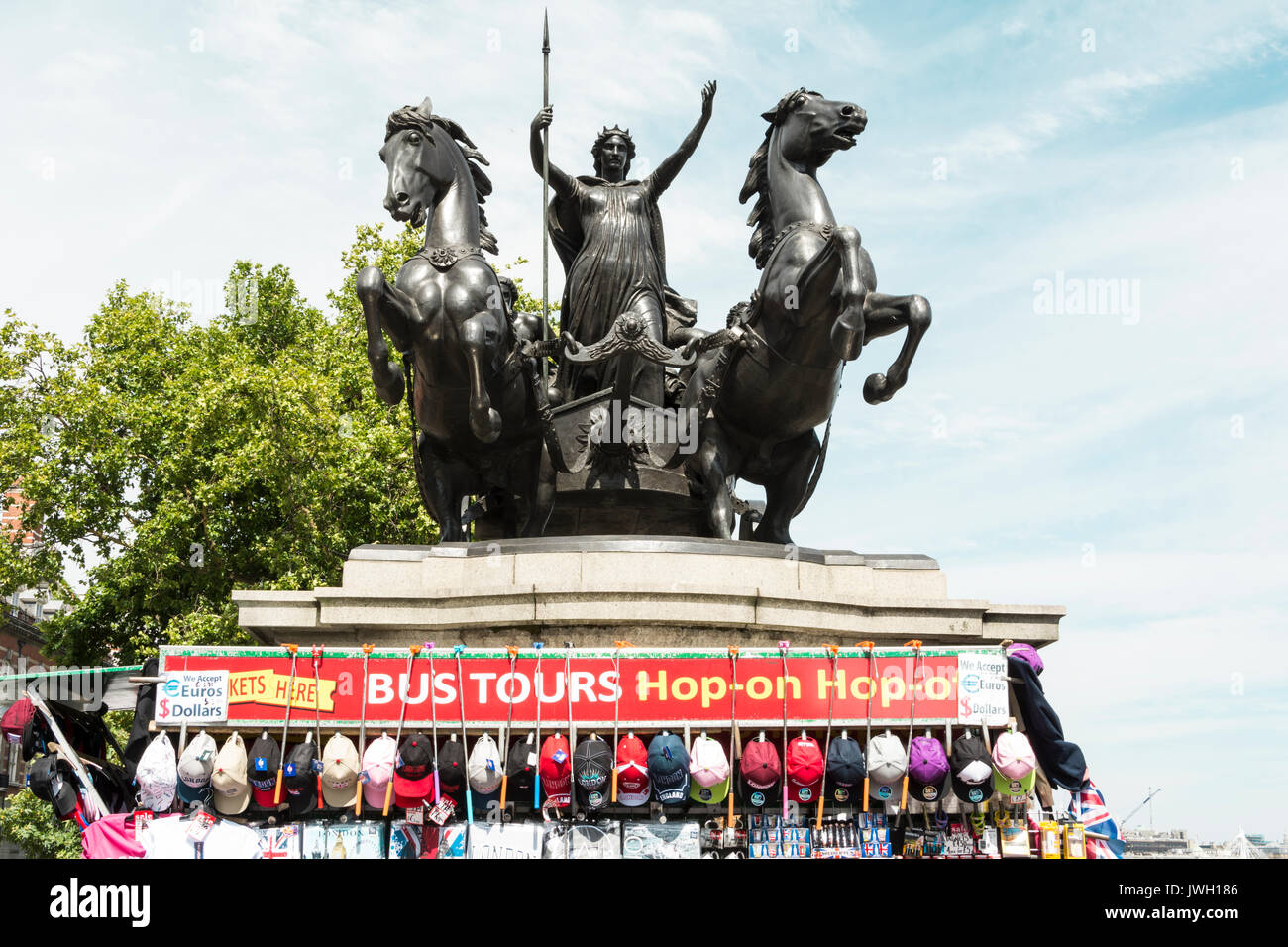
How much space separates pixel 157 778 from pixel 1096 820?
5.99 metres

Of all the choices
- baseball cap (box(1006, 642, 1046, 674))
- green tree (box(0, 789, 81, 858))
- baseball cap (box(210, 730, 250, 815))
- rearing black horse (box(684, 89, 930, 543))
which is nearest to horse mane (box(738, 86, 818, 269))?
rearing black horse (box(684, 89, 930, 543))

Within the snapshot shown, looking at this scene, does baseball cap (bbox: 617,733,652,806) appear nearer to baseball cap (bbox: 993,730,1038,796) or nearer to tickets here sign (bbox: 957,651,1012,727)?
tickets here sign (bbox: 957,651,1012,727)

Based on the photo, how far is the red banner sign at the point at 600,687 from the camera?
8641 millimetres

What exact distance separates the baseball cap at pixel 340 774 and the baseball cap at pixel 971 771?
3610mm

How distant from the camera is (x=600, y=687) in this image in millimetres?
8695

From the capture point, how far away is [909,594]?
10727mm

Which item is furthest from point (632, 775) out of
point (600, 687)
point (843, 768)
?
point (843, 768)

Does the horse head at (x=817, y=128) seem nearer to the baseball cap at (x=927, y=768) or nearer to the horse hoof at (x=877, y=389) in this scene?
the horse hoof at (x=877, y=389)

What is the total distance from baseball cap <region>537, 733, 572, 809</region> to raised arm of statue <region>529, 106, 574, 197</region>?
6.66m

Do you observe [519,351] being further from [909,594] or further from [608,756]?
[608,756]

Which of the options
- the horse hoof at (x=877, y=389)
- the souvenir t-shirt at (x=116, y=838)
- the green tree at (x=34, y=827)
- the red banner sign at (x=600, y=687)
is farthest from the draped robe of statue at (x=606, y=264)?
the green tree at (x=34, y=827)
